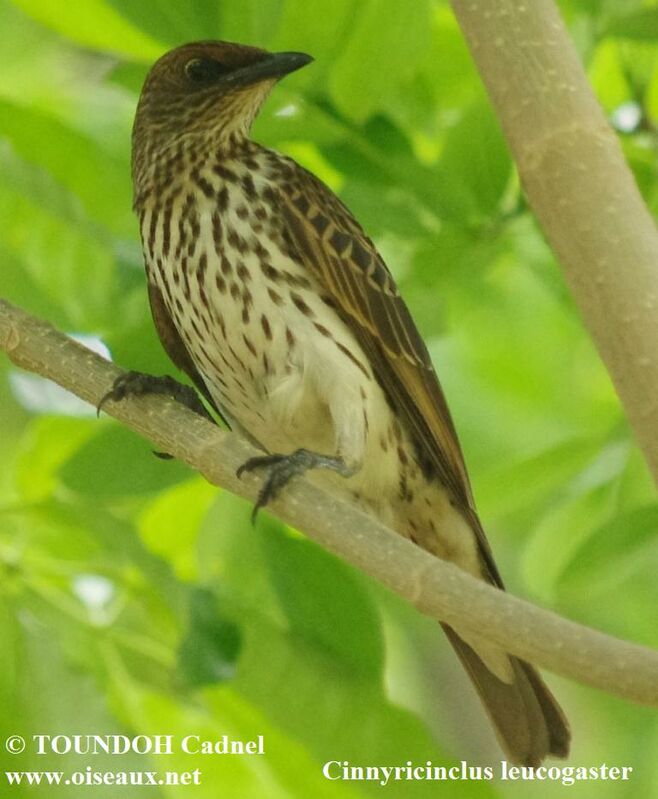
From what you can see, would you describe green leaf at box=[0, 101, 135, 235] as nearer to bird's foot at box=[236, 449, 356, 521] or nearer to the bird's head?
the bird's head

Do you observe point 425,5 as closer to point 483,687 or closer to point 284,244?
point 284,244

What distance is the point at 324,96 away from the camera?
2.85 metres

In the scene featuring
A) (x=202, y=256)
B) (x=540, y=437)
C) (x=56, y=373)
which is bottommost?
(x=56, y=373)

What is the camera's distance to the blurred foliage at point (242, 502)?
2.55 m

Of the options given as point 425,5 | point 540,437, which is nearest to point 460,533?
point 540,437

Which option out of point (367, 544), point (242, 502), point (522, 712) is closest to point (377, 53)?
point (242, 502)

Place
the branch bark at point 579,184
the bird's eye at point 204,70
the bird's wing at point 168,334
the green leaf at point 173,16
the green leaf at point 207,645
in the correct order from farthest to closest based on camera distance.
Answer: the bird's eye at point 204,70 < the bird's wing at point 168,334 < the green leaf at point 173,16 < the green leaf at point 207,645 < the branch bark at point 579,184

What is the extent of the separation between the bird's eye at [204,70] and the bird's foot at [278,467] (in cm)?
105

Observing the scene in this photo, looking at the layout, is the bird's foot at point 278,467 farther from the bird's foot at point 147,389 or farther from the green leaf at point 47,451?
the green leaf at point 47,451

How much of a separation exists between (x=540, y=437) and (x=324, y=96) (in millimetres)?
1116

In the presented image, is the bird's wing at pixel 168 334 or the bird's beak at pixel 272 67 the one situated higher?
the bird's beak at pixel 272 67

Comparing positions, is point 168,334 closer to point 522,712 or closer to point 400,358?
point 400,358

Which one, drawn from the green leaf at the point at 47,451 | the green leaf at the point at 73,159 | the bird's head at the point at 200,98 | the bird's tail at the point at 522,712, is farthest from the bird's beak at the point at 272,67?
the bird's tail at the point at 522,712

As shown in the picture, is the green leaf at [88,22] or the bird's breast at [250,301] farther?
the bird's breast at [250,301]
